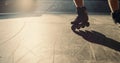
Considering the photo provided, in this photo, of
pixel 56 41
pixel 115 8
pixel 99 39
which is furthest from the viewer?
pixel 115 8

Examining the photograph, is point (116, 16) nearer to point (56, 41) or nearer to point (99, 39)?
point (99, 39)

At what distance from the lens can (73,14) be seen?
5387 millimetres

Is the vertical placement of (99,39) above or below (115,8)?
below

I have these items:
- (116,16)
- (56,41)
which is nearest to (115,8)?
(116,16)

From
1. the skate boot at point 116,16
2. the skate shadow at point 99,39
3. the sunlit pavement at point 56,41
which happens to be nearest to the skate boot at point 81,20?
the sunlit pavement at point 56,41

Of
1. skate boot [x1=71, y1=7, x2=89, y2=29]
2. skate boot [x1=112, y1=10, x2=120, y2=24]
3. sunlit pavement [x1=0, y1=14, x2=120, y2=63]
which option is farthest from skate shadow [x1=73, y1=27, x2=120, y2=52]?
skate boot [x1=112, y1=10, x2=120, y2=24]

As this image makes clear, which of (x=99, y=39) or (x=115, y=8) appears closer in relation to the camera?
(x=99, y=39)

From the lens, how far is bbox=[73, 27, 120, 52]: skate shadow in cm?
389

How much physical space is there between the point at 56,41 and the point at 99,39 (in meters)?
0.69

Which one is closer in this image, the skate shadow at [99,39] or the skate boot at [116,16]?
the skate shadow at [99,39]

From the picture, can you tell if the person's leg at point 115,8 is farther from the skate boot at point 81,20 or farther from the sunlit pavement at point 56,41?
the skate boot at point 81,20

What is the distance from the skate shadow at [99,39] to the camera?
12.8 ft

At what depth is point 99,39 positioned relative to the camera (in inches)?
162

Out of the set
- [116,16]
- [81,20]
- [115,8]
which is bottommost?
[81,20]
